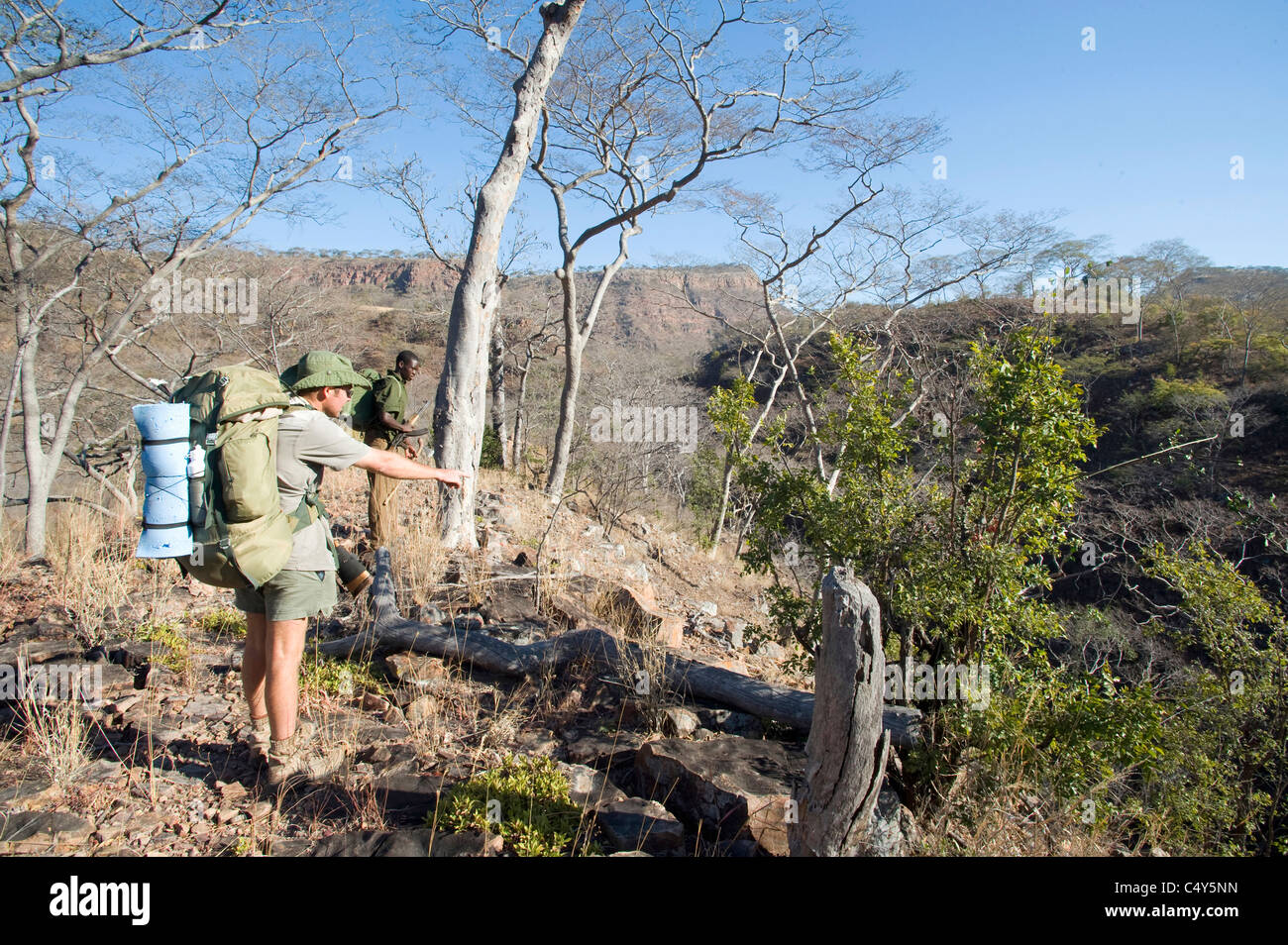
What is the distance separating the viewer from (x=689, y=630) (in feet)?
20.7

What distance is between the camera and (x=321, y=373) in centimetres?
274

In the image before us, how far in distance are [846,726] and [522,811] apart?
1.11m

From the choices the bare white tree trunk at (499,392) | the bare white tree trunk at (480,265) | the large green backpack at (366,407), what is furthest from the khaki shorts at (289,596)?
the bare white tree trunk at (499,392)

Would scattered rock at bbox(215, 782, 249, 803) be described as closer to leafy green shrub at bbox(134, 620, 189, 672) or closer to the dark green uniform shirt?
leafy green shrub at bbox(134, 620, 189, 672)

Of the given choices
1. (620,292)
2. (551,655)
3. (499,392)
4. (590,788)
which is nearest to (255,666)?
(590,788)

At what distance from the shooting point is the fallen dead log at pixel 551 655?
366 cm

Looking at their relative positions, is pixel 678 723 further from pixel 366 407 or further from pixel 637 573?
pixel 637 573

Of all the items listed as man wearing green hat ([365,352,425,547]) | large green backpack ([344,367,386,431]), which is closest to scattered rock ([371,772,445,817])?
man wearing green hat ([365,352,425,547])

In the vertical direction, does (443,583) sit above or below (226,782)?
above

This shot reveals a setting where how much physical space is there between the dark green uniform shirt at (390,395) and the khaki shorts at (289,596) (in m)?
2.49
